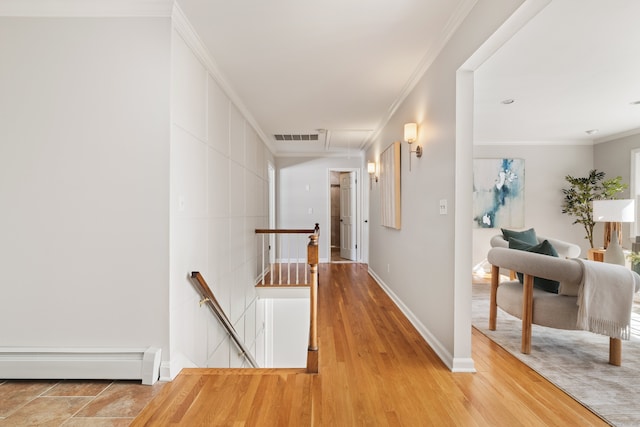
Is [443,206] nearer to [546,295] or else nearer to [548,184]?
[546,295]

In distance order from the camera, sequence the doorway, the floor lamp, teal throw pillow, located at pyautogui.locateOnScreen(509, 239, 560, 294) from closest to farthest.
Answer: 1. teal throw pillow, located at pyautogui.locateOnScreen(509, 239, 560, 294)
2. the floor lamp
3. the doorway

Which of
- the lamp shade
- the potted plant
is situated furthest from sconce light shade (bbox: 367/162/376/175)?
the potted plant

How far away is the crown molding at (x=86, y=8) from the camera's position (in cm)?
211

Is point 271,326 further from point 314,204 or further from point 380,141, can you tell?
point 380,141

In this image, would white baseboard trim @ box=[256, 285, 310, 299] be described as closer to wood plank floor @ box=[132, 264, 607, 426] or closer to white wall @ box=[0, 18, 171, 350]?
wood plank floor @ box=[132, 264, 607, 426]

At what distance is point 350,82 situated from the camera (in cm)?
331

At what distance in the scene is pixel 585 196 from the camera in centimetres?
541

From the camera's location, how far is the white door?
7.03 meters

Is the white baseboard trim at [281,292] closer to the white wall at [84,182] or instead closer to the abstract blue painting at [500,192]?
the white wall at [84,182]

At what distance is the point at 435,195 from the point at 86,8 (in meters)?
2.99

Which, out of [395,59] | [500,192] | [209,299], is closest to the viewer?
[209,299]

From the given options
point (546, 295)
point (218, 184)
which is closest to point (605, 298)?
point (546, 295)

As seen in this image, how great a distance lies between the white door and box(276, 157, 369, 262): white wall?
0.38 metres

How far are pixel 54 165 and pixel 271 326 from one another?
4106mm
